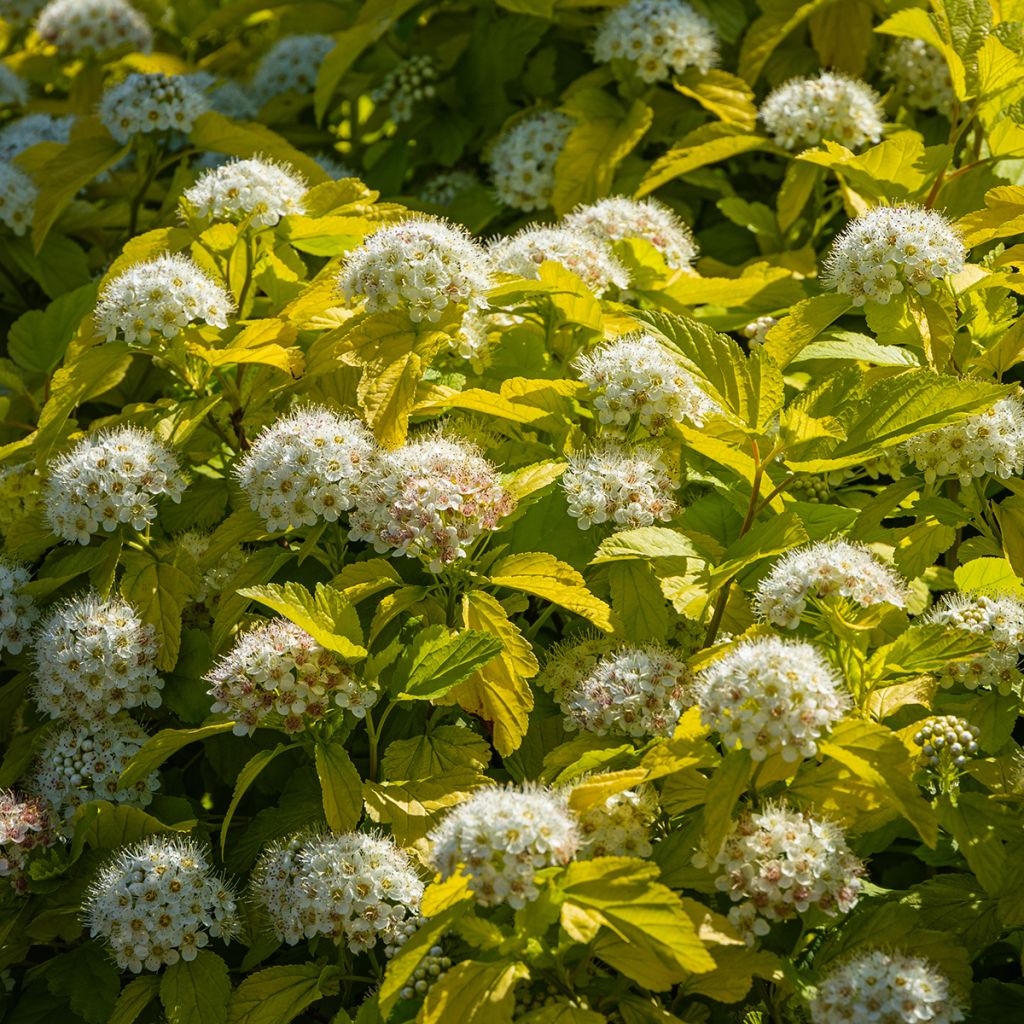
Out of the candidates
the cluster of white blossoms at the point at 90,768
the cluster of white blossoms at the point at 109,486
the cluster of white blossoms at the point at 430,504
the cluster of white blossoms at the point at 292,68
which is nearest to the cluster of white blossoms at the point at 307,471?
the cluster of white blossoms at the point at 430,504

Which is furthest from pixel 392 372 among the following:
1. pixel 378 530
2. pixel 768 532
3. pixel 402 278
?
pixel 768 532

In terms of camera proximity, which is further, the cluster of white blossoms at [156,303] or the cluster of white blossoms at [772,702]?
the cluster of white blossoms at [156,303]

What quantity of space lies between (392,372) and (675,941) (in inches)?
45.1

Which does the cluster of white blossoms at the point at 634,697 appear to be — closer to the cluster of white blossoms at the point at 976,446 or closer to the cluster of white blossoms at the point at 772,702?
the cluster of white blossoms at the point at 772,702

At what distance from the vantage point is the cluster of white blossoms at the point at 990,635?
2.16 meters

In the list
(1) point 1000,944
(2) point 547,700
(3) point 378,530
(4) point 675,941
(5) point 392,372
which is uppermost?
(5) point 392,372

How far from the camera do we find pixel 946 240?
8.16 ft

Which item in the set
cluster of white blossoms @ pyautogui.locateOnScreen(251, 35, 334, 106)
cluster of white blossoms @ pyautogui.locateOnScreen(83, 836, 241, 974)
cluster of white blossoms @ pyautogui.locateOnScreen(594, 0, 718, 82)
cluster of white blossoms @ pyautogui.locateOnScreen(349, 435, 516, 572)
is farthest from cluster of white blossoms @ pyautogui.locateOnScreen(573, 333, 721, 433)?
cluster of white blossoms @ pyautogui.locateOnScreen(251, 35, 334, 106)

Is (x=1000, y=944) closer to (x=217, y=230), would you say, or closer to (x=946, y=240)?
(x=946, y=240)

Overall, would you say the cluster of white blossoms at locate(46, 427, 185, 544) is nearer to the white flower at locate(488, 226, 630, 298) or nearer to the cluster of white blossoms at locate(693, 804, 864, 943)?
the white flower at locate(488, 226, 630, 298)

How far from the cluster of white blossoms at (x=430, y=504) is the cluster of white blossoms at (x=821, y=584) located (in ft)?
1.49

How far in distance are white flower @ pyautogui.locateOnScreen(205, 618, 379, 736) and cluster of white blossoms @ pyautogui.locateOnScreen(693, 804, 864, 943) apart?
1.99ft

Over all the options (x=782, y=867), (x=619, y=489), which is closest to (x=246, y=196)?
(x=619, y=489)

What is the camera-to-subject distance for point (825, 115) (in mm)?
3295
